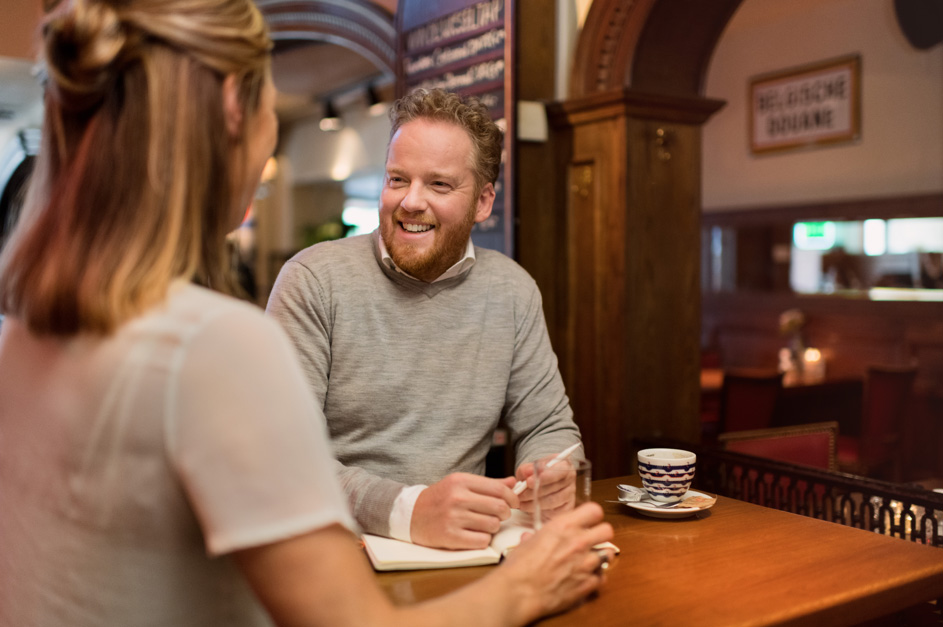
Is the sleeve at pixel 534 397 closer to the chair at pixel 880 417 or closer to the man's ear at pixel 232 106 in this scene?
the man's ear at pixel 232 106

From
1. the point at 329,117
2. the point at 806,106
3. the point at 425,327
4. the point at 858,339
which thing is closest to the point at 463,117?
the point at 425,327

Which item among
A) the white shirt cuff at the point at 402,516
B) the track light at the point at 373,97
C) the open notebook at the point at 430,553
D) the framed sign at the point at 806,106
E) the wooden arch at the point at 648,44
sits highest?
the track light at the point at 373,97

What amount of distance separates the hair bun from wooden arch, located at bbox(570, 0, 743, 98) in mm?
2456

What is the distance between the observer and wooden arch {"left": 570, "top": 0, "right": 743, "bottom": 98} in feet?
9.80

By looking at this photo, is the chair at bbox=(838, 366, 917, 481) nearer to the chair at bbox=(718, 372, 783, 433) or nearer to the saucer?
the chair at bbox=(718, 372, 783, 433)

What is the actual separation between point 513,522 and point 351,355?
1.82ft

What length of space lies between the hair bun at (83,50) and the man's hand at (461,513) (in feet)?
2.54

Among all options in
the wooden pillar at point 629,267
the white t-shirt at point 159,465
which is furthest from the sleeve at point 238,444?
the wooden pillar at point 629,267

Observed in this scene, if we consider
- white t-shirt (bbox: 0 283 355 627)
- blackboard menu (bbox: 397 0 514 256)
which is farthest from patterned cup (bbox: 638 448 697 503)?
blackboard menu (bbox: 397 0 514 256)

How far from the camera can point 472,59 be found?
351 centimetres

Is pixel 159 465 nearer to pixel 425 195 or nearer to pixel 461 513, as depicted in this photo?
pixel 461 513

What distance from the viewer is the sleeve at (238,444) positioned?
771mm

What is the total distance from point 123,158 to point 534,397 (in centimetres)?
125

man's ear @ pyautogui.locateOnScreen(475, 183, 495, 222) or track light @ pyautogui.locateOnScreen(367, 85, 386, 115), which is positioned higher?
track light @ pyautogui.locateOnScreen(367, 85, 386, 115)
